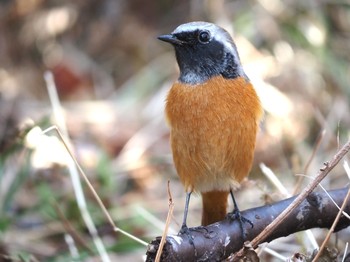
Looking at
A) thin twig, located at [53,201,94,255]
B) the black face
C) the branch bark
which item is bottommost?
thin twig, located at [53,201,94,255]

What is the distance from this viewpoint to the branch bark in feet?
9.51

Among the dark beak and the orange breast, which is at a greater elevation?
the dark beak

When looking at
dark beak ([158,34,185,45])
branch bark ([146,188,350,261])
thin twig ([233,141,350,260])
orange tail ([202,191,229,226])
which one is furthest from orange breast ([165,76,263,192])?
thin twig ([233,141,350,260])

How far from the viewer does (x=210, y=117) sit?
352 cm

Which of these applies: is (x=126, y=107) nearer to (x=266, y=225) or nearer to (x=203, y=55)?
(x=203, y=55)

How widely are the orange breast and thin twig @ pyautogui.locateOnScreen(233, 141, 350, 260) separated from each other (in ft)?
2.43

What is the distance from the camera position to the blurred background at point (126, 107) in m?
4.98

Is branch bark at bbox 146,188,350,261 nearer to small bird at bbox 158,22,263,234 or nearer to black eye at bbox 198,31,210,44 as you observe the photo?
small bird at bbox 158,22,263,234

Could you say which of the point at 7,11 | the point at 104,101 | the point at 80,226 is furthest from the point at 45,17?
the point at 80,226

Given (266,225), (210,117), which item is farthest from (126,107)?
(266,225)

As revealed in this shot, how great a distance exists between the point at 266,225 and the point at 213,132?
61 centimetres

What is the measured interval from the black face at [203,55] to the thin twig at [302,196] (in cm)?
110

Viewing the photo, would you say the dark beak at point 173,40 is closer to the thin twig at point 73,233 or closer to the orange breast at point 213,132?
the orange breast at point 213,132

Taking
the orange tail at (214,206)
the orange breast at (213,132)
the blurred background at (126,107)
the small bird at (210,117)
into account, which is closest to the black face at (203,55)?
the small bird at (210,117)
